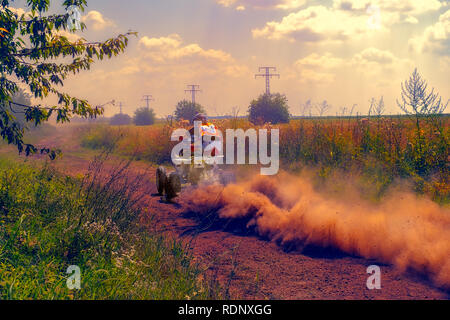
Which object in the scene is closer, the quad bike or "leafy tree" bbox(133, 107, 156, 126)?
the quad bike

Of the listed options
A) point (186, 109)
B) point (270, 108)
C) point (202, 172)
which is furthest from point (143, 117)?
point (202, 172)

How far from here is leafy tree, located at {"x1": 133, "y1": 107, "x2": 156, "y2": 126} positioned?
76812 millimetres

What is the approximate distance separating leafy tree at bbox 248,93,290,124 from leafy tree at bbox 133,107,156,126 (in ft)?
129

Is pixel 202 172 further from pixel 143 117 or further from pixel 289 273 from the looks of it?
pixel 143 117

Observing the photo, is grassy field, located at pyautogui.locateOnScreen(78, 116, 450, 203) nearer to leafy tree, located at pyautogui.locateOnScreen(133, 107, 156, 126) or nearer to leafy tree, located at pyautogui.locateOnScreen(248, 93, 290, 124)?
leafy tree, located at pyautogui.locateOnScreen(248, 93, 290, 124)

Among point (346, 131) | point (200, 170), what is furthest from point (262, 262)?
point (346, 131)

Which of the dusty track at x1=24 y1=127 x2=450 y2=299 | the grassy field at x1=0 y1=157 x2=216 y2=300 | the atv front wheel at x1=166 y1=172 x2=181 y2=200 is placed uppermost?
the atv front wheel at x1=166 y1=172 x2=181 y2=200

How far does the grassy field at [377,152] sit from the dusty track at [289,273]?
277 cm

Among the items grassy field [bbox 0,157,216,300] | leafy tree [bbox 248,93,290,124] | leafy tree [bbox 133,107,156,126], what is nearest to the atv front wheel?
grassy field [bbox 0,157,216,300]

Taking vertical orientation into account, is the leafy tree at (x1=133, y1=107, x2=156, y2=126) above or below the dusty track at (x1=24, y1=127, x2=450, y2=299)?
above

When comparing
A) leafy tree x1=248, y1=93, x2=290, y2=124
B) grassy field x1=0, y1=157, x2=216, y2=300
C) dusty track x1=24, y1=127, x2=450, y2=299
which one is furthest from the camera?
leafy tree x1=248, y1=93, x2=290, y2=124

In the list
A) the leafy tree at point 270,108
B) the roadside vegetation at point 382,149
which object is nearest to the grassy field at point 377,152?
the roadside vegetation at point 382,149

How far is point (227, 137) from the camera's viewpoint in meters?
17.2

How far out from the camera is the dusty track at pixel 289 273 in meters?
5.18
